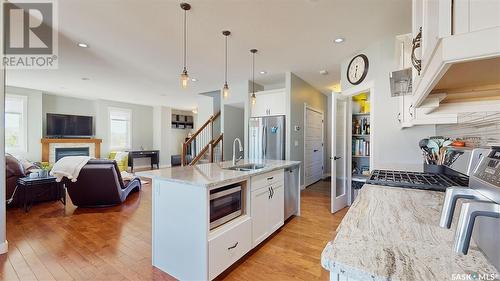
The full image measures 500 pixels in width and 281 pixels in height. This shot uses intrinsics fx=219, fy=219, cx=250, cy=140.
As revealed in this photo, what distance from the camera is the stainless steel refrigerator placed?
15.9ft

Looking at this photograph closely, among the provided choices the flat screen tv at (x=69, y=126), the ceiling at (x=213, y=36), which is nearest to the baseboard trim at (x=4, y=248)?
the ceiling at (x=213, y=36)

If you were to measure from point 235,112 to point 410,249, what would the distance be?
5915 millimetres

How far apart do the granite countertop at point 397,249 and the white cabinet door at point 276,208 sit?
1724 millimetres

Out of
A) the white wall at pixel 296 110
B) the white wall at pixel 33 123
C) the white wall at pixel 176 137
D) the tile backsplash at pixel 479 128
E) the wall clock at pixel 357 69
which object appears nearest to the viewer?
the tile backsplash at pixel 479 128

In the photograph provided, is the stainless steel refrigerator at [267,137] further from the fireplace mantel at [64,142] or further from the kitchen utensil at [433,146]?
A: the fireplace mantel at [64,142]

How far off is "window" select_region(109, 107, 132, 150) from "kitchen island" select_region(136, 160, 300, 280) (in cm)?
744

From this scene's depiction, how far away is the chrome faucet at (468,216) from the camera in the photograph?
1.50 ft

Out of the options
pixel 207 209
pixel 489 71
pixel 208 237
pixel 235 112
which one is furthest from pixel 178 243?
pixel 235 112

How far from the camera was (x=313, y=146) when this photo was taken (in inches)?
235

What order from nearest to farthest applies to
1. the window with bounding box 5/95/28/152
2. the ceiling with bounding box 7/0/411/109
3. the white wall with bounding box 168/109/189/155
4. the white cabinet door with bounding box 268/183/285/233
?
the ceiling with bounding box 7/0/411/109
the white cabinet door with bounding box 268/183/285/233
the window with bounding box 5/95/28/152
the white wall with bounding box 168/109/189/155

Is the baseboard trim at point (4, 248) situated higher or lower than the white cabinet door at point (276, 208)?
lower

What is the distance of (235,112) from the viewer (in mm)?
6387

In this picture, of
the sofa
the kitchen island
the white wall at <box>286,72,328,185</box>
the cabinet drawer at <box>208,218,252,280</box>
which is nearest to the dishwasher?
the kitchen island

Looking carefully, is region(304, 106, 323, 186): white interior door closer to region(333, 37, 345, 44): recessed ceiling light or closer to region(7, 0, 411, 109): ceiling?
region(7, 0, 411, 109): ceiling
